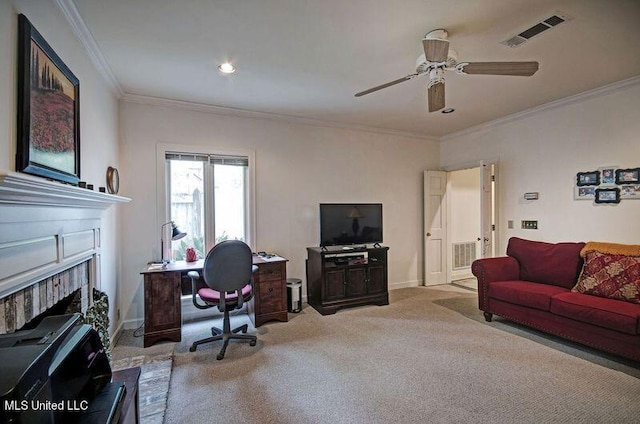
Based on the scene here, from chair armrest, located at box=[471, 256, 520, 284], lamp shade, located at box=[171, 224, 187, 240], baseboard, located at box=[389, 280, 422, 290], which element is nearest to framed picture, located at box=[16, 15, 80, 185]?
lamp shade, located at box=[171, 224, 187, 240]

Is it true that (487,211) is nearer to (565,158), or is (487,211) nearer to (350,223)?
(565,158)

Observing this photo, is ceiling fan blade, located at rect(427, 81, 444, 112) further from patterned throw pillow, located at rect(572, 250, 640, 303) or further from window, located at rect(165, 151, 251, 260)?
window, located at rect(165, 151, 251, 260)

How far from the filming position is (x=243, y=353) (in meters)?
2.87

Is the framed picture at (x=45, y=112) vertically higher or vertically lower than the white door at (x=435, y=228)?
higher

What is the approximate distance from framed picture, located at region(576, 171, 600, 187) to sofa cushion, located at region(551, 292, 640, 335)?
1.42m

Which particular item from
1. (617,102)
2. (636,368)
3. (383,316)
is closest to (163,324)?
(383,316)

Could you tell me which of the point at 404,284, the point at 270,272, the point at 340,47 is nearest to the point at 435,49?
the point at 340,47

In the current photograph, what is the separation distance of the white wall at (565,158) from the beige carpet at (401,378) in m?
1.48

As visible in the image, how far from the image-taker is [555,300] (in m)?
2.97

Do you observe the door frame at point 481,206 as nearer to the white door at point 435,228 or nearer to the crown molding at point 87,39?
the white door at point 435,228

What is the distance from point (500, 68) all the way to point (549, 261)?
247cm

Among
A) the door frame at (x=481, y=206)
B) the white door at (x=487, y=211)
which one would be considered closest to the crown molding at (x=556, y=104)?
the door frame at (x=481, y=206)

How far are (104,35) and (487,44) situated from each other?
121 inches

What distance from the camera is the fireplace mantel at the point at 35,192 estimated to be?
1.02 m
